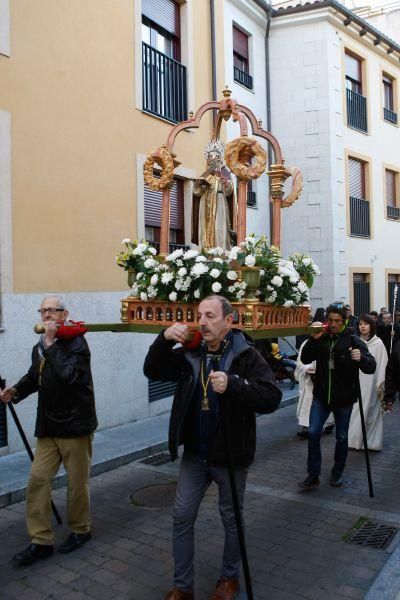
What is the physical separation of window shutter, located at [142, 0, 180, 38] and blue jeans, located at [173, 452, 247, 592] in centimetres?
876

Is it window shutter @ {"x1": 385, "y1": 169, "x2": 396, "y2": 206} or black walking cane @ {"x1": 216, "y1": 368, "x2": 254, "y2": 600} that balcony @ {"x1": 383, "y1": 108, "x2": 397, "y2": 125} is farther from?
black walking cane @ {"x1": 216, "y1": 368, "x2": 254, "y2": 600}

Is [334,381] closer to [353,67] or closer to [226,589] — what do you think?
[226,589]

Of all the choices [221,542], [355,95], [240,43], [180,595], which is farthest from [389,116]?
[180,595]

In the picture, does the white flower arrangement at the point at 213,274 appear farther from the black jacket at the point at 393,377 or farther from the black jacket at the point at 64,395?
the black jacket at the point at 393,377

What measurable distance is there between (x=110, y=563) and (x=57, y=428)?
1.09 metres

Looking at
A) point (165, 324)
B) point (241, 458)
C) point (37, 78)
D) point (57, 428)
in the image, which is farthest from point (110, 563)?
point (37, 78)

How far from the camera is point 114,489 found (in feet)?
20.3

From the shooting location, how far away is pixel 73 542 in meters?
4.57

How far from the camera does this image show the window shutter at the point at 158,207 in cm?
981

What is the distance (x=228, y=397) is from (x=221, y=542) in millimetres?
1930

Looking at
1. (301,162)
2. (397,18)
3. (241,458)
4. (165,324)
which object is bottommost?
(241,458)

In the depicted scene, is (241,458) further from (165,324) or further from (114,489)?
(114,489)

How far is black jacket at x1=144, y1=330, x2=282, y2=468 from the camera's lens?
3.48 meters

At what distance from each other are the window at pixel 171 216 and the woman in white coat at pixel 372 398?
407 centimetres
